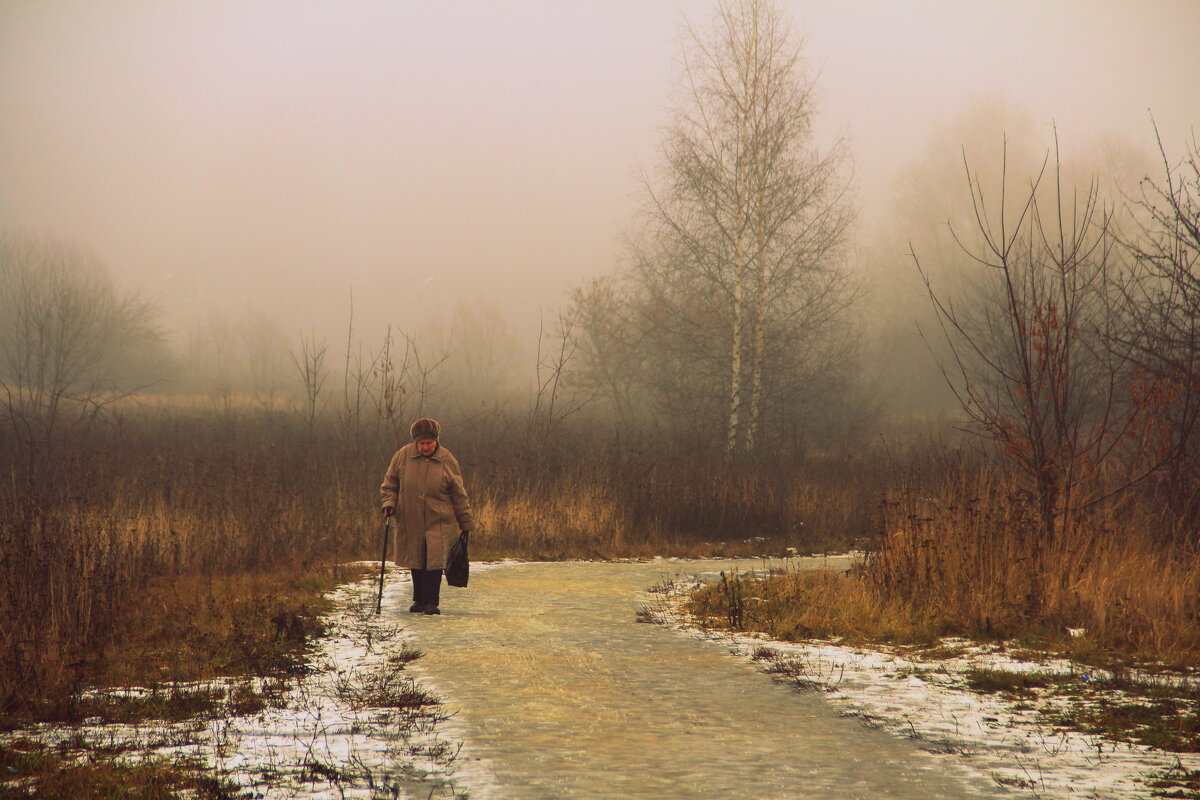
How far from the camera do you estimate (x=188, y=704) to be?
684 cm

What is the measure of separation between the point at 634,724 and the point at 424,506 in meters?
4.83

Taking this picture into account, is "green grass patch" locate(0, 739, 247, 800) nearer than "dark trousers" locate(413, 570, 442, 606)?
Yes

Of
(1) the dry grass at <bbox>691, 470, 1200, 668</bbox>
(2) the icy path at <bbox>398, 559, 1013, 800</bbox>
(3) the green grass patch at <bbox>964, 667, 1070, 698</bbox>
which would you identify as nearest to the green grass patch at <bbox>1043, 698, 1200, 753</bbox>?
(3) the green grass patch at <bbox>964, 667, 1070, 698</bbox>

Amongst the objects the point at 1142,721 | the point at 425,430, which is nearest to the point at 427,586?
the point at 425,430

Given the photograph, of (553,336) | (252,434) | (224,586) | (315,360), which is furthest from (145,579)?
(553,336)

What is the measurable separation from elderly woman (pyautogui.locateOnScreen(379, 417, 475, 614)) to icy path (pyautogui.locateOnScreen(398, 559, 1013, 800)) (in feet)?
1.42

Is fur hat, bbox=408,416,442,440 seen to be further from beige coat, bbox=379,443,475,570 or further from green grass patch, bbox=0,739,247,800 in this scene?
green grass patch, bbox=0,739,247,800

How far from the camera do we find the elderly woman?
34.6 ft

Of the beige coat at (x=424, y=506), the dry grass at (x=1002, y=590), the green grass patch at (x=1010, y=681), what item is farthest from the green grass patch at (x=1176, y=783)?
the beige coat at (x=424, y=506)

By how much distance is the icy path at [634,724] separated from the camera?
16.6ft

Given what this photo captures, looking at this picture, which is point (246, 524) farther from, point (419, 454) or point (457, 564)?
point (457, 564)

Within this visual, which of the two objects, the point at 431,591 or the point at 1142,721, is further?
the point at 431,591

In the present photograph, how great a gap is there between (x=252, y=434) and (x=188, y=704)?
74.4ft

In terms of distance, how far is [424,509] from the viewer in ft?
34.8
